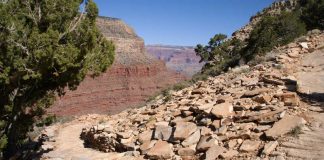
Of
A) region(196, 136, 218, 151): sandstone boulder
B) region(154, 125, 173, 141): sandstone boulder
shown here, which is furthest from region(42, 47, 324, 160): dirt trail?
region(196, 136, 218, 151): sandstone boulder

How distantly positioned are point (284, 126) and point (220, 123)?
7.16 feet

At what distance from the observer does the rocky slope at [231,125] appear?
35.3ft

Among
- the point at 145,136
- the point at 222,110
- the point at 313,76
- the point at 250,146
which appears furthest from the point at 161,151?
the point at 313,76

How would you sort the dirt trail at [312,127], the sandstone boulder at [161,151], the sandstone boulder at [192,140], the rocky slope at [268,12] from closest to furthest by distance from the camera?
the dirt trail at [312,127], the sandstone boulder at [161,151], the sandstone boulder at [192,140], the rocky slope at [268,12]

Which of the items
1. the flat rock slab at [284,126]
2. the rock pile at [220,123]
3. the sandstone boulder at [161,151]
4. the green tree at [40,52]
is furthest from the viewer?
the green tree at [40,52]

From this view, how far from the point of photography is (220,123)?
12.6 m

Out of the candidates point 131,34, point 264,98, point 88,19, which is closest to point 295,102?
point 264,98

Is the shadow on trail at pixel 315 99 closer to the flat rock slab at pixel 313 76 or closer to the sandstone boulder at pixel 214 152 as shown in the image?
the flat rock slab at pixel 313 76

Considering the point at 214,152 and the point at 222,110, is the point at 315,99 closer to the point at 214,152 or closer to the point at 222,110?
the point at 222,110

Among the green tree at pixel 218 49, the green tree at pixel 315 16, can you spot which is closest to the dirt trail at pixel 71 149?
the green tree at pixel 218 49

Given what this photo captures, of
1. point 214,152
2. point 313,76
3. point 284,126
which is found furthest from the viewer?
point 313,76

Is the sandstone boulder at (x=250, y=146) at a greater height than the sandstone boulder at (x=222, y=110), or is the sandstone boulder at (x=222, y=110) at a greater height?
the sandstone boulder at (x=222, y=110)

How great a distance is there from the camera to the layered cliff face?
74.5 m

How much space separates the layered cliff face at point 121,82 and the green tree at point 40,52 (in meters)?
52.4
